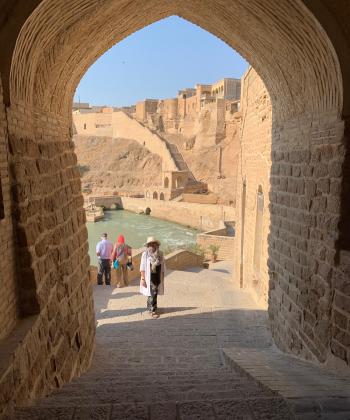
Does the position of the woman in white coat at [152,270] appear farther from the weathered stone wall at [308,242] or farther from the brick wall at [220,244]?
the brick wall at [220,244]

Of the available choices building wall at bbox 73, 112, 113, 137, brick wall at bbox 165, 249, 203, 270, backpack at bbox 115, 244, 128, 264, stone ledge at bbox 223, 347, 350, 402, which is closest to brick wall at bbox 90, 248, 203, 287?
brick wall at bbox 165, 249, 203, 270

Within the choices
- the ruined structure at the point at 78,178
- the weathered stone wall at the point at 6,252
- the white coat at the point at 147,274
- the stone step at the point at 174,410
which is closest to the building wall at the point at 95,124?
the white coat at the point at 147,274

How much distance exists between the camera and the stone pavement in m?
2.62

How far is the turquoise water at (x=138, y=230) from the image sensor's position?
Answer: 32.3 metres

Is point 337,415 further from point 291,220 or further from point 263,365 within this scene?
point 291,220

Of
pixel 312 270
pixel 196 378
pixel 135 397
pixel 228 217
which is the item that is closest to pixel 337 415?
pixel 135 397

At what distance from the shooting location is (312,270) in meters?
4.56

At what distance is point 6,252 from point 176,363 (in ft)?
9.38

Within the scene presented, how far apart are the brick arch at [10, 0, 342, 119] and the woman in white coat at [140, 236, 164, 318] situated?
2927 millimetres

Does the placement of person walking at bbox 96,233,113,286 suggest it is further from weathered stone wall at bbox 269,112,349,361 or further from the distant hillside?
the distant hillside

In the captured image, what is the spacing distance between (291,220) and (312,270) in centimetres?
92

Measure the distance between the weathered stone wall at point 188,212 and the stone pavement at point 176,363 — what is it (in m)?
20.9

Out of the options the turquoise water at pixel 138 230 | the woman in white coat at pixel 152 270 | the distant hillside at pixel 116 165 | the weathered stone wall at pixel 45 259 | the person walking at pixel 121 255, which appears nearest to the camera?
the weathered stone wall at pixel 45 259

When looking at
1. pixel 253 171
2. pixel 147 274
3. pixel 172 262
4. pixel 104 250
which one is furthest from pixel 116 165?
pixel 147 274
